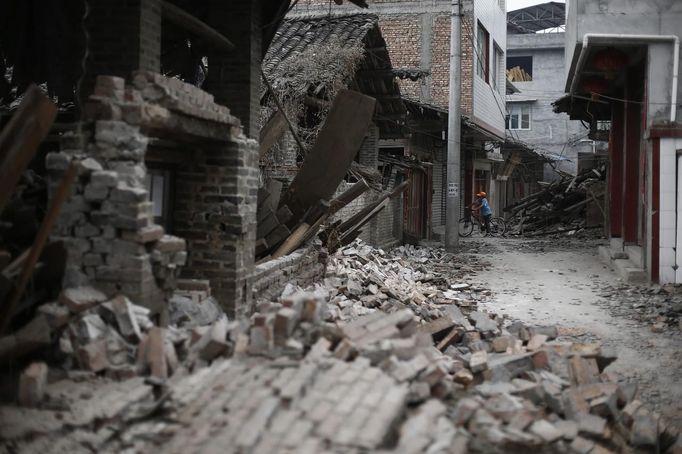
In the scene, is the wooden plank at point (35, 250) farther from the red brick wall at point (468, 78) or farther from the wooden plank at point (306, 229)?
the red brick wall at point (468, 78)

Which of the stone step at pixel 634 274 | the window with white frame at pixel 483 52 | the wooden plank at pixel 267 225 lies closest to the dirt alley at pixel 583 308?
the stone step at pixel 634 274

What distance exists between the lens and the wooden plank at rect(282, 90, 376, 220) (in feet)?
30.2

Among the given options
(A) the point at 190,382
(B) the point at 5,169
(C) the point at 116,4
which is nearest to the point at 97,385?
(A) the point at 190,382

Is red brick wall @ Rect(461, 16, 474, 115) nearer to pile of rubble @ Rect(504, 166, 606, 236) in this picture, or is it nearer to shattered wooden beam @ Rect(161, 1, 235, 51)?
pile of rubble @ Rect(504, 166, 606, 236)

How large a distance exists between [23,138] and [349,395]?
269 centimetres

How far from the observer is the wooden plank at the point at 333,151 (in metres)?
9.21

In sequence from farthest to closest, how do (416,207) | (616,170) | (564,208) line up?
(564,208) < (416,207) < (616,170)

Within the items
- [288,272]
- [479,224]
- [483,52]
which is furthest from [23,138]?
[483,52]

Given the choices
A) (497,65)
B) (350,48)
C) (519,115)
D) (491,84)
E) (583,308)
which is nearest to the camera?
(583,308)

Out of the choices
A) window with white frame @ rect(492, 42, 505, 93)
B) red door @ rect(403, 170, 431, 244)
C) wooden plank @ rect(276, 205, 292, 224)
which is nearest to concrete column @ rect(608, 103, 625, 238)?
red door @ rect(403, 170, 431, 244)

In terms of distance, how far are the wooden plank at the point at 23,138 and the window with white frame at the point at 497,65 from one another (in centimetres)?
2775

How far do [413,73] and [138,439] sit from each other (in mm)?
14288

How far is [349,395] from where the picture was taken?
13.8 ft

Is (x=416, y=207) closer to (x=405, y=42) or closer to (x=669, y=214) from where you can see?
(x=405, y=42)
